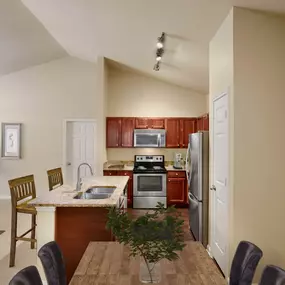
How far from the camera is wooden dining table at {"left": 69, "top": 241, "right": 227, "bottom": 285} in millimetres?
1470

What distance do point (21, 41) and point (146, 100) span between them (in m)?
3.01

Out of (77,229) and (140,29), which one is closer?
(77,229)

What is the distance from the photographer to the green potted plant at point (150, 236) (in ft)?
4.43

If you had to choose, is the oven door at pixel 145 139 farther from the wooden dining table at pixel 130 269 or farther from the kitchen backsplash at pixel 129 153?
the wooden dining table at pixel 130 269

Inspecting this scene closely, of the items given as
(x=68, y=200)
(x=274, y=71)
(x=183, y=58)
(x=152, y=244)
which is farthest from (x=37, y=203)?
(x=183, y=58)

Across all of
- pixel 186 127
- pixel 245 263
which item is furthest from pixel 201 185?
pixel 186 127

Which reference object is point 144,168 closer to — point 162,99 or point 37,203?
point 162,99

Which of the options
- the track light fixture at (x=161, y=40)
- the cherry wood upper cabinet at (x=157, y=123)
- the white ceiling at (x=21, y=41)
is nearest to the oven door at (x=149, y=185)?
the cherry wood upper cabinet at (x=157, y=123)

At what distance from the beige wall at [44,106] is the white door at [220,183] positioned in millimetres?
4112

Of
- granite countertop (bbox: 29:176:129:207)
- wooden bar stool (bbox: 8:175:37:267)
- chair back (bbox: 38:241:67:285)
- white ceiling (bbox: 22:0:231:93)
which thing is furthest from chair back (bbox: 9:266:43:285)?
white ceiling (bbox: 22:0:231:93)

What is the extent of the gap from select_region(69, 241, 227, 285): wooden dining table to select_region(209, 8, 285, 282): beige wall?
3.74 feet

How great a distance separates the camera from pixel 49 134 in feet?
23.3

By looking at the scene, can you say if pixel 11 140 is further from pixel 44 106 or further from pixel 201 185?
pixel 201 185

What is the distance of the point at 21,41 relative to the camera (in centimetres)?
555
